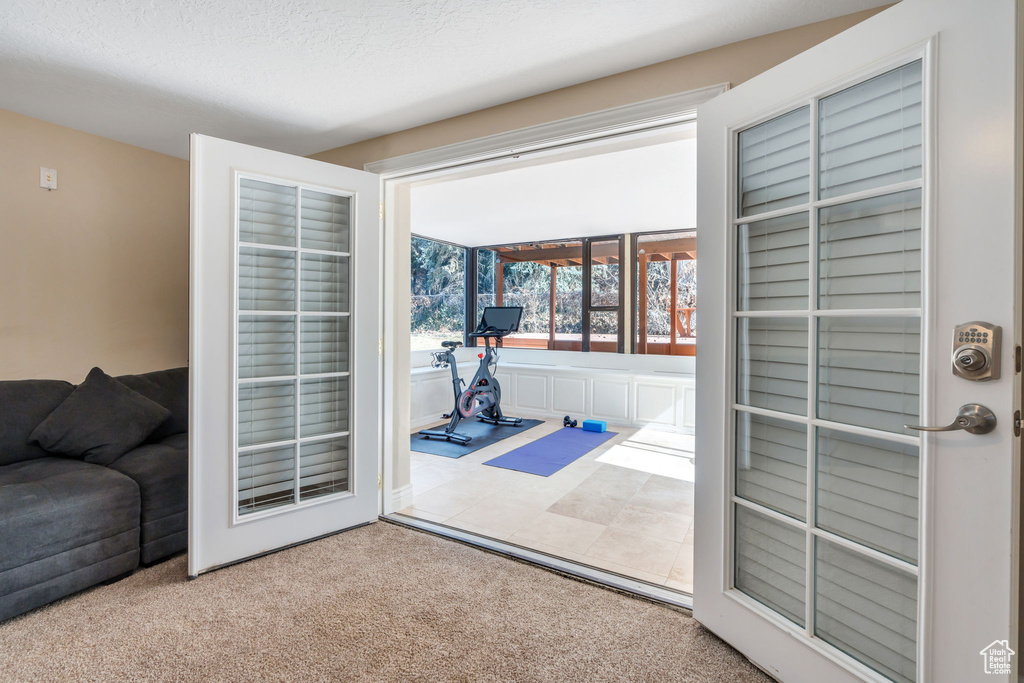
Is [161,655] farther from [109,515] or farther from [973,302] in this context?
[973,302]

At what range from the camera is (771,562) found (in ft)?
5.31

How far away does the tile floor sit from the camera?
99.2 inches

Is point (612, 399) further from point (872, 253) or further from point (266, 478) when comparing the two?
point (872, 253)

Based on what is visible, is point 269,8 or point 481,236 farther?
point 481,236

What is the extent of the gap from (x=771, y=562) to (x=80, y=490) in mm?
2780

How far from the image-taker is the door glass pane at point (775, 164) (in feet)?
4.98

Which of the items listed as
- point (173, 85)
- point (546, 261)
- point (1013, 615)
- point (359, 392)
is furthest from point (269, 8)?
point (546, 261)

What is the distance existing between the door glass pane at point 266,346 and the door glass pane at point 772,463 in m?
2.16

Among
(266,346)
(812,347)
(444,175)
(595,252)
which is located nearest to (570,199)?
(595,252)

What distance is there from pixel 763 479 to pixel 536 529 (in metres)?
1.52

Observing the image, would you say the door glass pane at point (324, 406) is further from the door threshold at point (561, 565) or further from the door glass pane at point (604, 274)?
the door glass pane at point (604, 274)

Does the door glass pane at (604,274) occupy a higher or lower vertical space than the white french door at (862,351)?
higher

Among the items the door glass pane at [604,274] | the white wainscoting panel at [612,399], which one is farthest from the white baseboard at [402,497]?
the door glass pane at [604,274]

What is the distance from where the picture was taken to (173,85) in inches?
91.7
